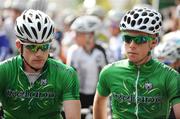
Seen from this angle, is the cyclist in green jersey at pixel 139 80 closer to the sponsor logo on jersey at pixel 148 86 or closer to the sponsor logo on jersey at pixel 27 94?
the sponsor logo on jersey at pixel 148 86

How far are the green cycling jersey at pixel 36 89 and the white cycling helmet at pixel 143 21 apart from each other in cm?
84

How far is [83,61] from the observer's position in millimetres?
14531

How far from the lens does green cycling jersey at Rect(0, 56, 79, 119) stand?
7695 mm

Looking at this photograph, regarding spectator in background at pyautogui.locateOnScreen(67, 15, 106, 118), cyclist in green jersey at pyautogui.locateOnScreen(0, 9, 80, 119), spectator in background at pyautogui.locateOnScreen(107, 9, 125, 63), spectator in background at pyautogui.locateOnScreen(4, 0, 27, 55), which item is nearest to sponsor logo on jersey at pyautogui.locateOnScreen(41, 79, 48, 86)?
cyclist in green jersey at pyautogui.locateOnScreen(0, 9, 80, 119)

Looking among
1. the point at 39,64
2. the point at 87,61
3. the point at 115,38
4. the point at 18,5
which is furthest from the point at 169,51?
the point at 115,38

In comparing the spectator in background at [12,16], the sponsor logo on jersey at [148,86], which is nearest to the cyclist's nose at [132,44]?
the sponsor logo on jersey at [148,86]

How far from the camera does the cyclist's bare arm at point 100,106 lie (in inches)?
328

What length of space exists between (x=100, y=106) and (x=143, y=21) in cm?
102

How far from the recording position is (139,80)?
26.6 feet

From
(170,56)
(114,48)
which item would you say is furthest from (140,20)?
(114,48)

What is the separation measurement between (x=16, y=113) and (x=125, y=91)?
3.76 feet

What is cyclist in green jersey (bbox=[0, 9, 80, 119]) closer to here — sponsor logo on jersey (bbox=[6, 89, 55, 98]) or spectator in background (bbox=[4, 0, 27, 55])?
sponsor logo on jersey (bbox=[6, 89, 55, 98])

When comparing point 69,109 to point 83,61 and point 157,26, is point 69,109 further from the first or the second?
point 83,61

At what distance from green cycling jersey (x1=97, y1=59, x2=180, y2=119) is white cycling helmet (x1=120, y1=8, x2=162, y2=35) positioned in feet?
1.12
